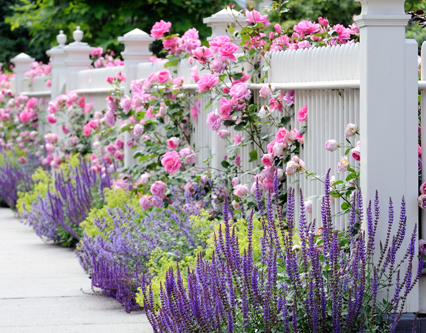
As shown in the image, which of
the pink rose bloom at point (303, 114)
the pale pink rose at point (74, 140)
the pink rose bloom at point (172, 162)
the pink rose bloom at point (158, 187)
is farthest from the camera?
the pale pink rose at point (74, 140)

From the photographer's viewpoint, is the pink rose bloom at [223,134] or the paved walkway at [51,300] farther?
the pink rose bloom at [223,134]

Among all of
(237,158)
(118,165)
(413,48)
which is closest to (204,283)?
(413,48)

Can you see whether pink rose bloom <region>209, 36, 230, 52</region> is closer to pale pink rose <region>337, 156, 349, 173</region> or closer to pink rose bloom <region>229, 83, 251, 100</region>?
pink rose bloom <region>229, 83, 251, 100</region>

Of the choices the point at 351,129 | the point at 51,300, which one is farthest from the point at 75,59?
the point at 351,129

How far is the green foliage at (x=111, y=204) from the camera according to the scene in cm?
606

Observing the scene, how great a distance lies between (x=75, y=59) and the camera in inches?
398

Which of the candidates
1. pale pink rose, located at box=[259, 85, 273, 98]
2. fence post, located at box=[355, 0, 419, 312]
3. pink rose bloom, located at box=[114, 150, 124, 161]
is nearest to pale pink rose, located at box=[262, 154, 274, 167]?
pale pink rose, located at box=[259, 85, 273, 98]

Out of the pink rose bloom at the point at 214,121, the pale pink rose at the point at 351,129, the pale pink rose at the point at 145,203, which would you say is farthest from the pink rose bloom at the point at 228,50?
the pale pink rose at the point at 351,129

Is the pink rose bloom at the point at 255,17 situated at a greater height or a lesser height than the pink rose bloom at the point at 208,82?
greater

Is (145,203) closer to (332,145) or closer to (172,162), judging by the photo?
(172,162)

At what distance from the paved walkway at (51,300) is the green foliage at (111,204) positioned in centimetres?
36

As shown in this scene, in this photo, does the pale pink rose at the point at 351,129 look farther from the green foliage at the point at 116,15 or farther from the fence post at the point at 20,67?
the green foliage at the point at 116,15

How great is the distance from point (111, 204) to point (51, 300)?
1.62 meters

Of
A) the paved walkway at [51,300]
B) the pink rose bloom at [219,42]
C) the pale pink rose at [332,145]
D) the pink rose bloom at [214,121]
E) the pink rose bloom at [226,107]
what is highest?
the pink rose bloom at [219,42]
